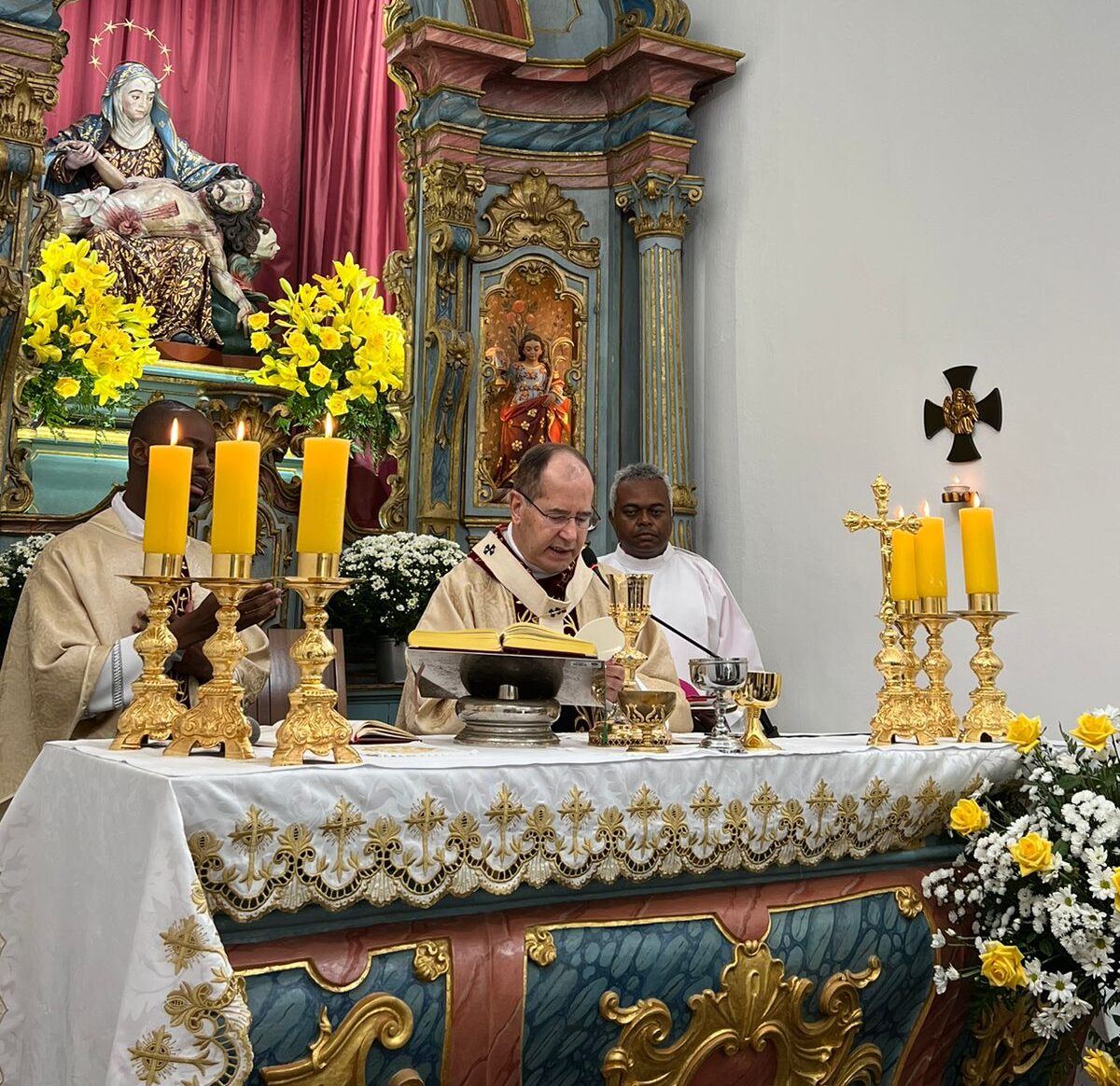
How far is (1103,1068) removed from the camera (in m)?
2.65

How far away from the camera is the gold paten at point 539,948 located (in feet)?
8.16

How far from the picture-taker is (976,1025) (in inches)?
122

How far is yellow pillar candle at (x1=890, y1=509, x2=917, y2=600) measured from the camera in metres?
3.32

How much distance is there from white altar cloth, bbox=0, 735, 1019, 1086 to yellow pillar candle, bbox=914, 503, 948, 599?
551 millimetres

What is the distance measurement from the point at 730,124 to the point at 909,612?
Answer: 4143mm

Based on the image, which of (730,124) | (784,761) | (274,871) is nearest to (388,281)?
(730,124)

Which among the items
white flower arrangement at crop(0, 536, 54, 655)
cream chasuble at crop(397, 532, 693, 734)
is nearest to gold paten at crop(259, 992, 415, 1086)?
cream chasuble at crop(397, 532, 693, 734)

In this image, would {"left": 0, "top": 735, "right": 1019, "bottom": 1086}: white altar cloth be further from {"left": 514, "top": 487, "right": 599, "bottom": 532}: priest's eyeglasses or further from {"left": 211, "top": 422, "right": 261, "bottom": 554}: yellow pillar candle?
{"left": 514, "top": 487, "right": 599, "bottom": 532}: priest's eyeglasses

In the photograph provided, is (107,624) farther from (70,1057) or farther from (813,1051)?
(813,1051)

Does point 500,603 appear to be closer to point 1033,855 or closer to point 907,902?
point 907,902

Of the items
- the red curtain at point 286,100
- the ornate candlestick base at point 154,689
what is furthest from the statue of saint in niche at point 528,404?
the ornate candlestick base at point 154,689

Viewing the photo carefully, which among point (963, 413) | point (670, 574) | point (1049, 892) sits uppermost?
point (963, 413)

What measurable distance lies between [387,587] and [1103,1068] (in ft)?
11.4

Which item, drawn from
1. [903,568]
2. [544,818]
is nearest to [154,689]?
[544,818]
